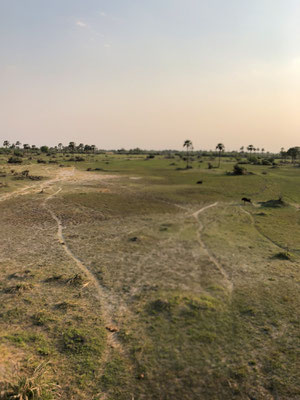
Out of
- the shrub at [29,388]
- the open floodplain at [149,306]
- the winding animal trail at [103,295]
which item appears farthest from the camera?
the winding animal trail at [103,295]

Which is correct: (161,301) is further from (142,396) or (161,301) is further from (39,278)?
(39,278)

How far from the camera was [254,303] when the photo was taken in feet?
63.7

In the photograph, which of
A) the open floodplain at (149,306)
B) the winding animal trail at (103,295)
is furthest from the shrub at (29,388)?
the winding animal trail at (103,295)

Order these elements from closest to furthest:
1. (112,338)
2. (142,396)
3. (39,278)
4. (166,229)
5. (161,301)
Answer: (142,396) < (112,338) < (161,301) < (39,278) < (166,229)

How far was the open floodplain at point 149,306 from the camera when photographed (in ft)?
43.0

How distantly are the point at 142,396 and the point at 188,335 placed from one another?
4.69m

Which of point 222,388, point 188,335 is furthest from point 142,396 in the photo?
point 188,335

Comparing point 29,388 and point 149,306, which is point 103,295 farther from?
point 29,388

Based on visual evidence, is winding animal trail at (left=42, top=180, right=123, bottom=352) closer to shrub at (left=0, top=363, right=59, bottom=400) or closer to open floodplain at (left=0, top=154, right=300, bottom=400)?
open floodplain at (left=0, top=154, right=300, bottom=400)

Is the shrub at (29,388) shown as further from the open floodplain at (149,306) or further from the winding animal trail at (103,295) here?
the winding animal trail at (103,295)

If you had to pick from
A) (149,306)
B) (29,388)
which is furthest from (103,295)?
(29,388)

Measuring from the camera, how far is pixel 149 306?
18.9 metres

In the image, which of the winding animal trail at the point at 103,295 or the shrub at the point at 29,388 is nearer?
the shrub at the point at 29,388

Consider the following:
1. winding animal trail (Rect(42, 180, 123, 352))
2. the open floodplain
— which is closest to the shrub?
the open floodplain
